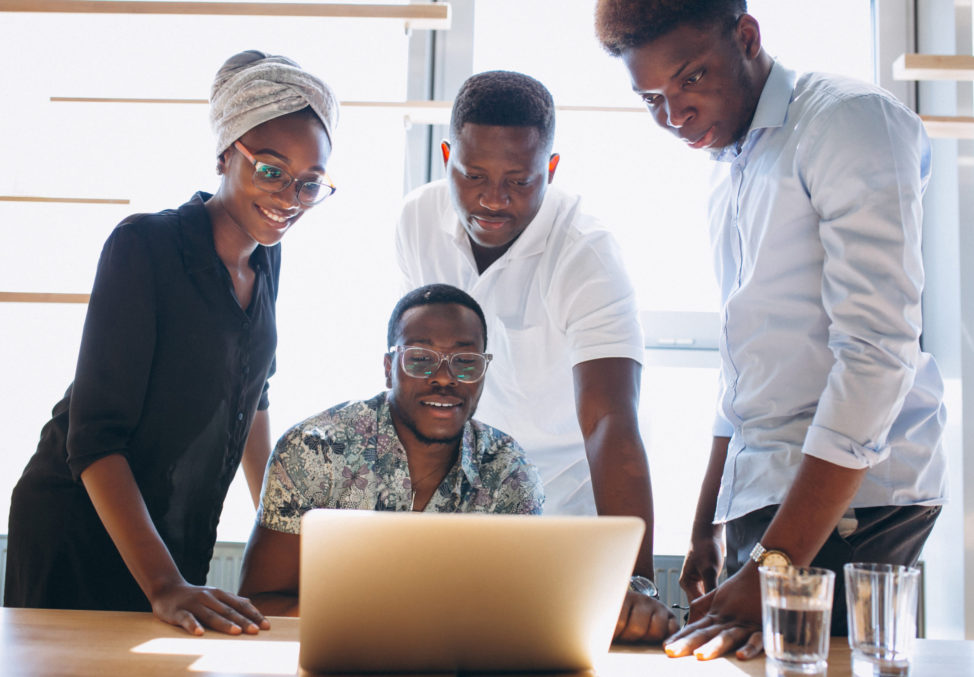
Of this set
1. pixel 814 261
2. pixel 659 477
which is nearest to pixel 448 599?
pixel 814 261

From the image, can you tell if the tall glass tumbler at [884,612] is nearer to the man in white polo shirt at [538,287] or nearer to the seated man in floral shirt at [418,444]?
the man in white polo shirt at [538,287]

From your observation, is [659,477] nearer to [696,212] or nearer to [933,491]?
[696,212]

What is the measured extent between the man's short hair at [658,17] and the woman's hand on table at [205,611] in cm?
107

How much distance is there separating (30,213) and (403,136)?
1.13m

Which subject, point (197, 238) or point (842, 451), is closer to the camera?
point (842, 451)

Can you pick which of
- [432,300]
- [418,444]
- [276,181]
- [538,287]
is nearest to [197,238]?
[276,181]

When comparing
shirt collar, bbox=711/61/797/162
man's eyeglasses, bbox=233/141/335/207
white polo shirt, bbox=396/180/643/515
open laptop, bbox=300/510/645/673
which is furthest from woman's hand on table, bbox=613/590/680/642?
man's eyeglasses, bbox=233/141/335/207

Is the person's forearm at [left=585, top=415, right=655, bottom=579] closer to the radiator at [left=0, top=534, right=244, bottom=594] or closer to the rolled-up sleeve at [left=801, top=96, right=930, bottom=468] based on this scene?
the rolled-up sleeve at [left=801, top=96, right=930, bottom=468]

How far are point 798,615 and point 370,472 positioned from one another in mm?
917

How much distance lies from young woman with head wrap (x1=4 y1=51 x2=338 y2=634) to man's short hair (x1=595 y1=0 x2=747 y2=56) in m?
0.60

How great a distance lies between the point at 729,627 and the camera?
1132 mm

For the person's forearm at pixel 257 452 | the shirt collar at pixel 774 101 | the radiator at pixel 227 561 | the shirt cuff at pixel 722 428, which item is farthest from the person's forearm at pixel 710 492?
the radiator at pixel 227 561

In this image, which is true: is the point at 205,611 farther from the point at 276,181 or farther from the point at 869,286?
the point at 869,286

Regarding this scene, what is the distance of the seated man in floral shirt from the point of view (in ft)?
5.23
